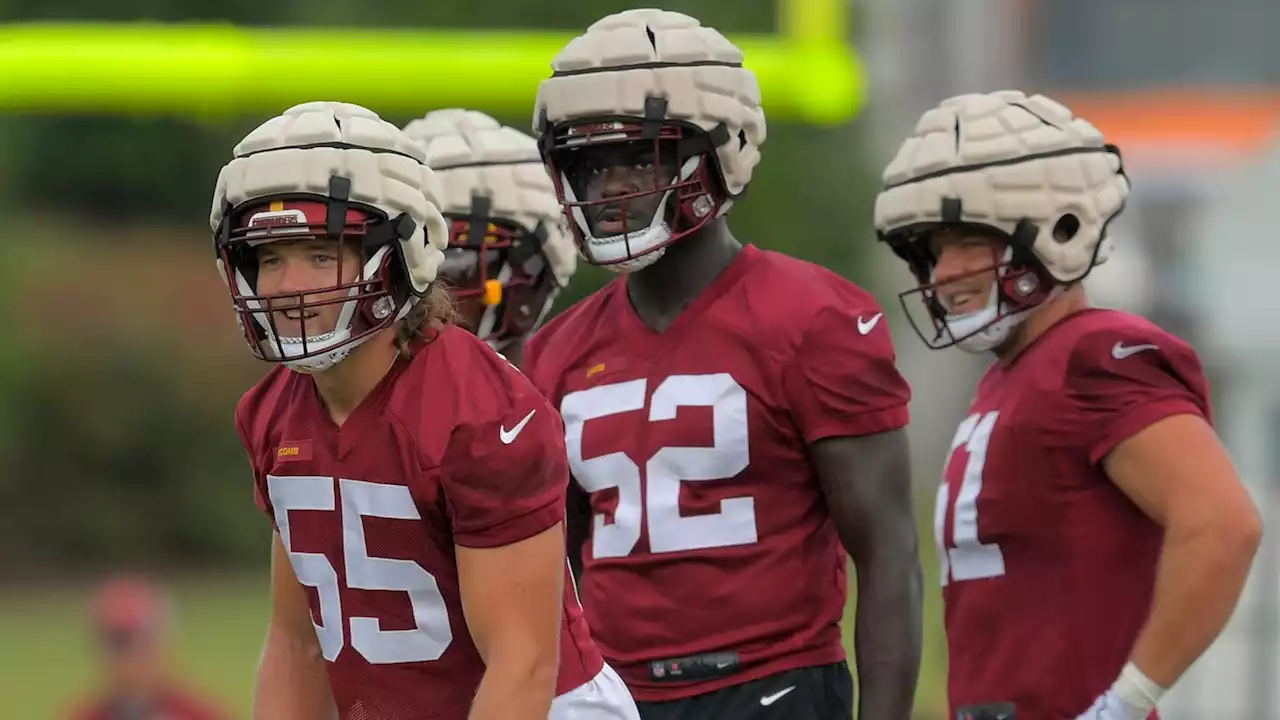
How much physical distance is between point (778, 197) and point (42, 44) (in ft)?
43.0

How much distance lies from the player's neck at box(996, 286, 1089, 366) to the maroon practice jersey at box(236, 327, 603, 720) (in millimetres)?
Result: 1166

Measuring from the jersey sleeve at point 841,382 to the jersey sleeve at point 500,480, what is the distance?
773mm

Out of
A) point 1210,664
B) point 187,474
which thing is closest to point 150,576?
point 187,474

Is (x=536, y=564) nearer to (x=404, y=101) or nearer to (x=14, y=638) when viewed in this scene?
(x=404, y=101)

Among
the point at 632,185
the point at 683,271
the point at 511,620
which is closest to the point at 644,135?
the point at 632,185

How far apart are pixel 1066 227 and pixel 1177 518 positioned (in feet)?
2.20

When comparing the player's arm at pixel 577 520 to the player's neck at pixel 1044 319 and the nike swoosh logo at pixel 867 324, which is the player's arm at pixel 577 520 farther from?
the player's neck at pixel 1044 319

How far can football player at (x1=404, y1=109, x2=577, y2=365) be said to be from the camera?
4.60 meters

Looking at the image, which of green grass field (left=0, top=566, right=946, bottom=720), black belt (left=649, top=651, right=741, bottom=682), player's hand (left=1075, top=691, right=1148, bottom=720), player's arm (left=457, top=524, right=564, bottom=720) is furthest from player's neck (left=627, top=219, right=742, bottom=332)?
green grass field (left=0, top=566, right=946, bottom=720)

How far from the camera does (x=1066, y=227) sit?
4.28 metres

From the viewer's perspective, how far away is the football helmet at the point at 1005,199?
420 cm

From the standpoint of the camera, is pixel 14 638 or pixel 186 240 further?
pixel 186 240

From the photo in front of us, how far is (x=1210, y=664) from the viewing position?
30.1 ft

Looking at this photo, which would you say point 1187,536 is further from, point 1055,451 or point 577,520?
point 577,520
